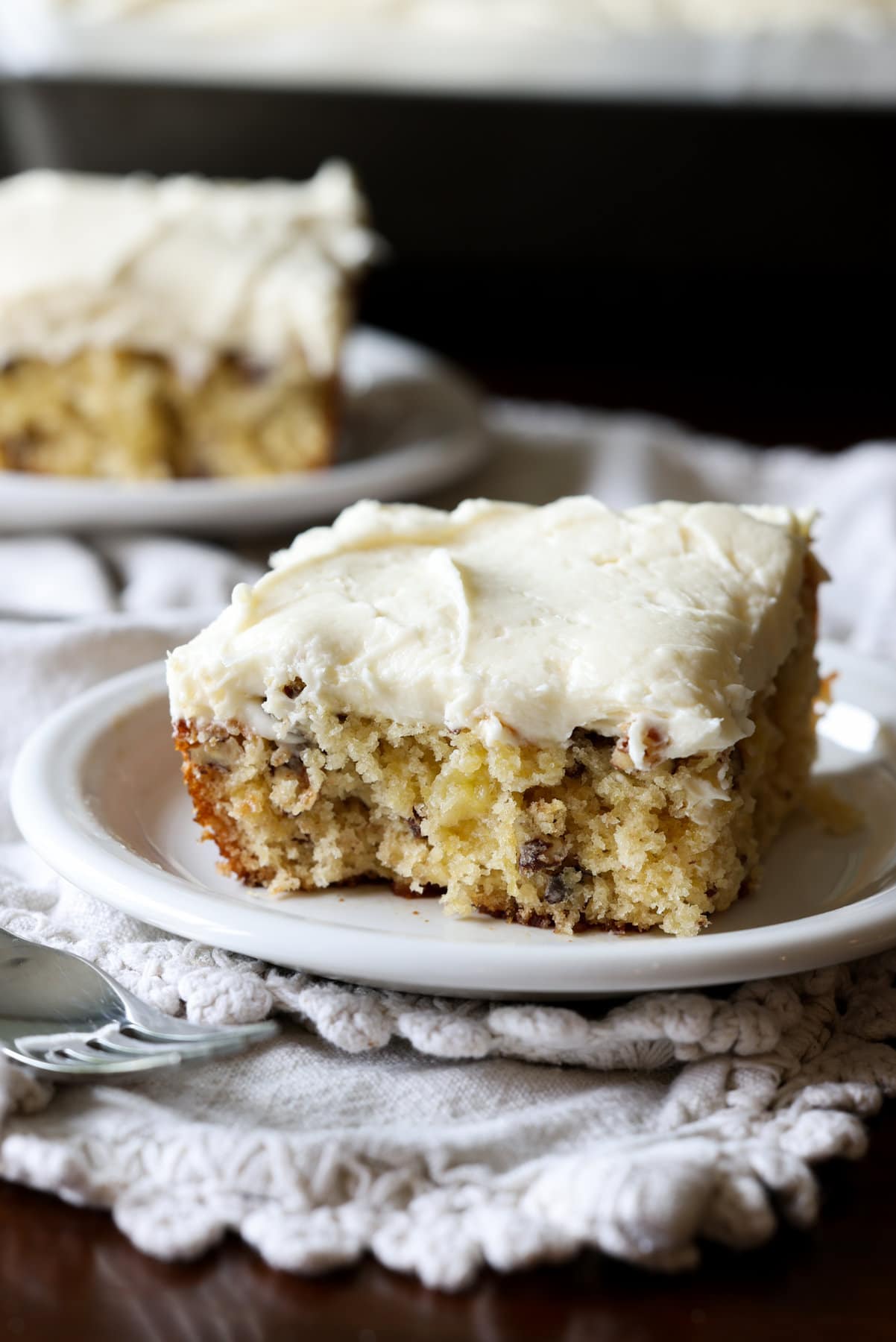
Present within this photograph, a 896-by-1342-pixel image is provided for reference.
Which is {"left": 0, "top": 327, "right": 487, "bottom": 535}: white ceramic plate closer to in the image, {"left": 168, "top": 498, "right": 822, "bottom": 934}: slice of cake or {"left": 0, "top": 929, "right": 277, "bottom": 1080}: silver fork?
{"left": 168, "top": 498, "right": 822, "bottom": 934}: slice of cake

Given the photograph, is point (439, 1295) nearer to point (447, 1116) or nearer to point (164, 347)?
point (447, 1116)

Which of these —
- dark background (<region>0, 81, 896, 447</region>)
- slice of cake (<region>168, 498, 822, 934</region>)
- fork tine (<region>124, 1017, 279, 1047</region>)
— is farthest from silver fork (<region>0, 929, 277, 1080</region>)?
dark background (<region>0, 81, 896, 447</region>)

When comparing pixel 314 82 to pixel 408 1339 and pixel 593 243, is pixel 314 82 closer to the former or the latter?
pixel 593 243

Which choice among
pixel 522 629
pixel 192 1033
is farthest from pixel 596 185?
pixel 192 1033

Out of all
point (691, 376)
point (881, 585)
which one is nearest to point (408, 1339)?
point (881, 585)

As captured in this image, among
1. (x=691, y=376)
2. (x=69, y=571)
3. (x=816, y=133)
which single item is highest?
(x=816, y=133)

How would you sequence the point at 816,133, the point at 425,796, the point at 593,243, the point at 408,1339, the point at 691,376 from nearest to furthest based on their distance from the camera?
1. the point at 408,1339
2. the point at 425,796
3. the point at 816,133
4. the point at 593,243
5. the point at 691,376
